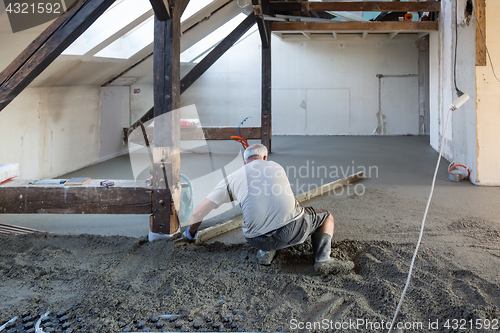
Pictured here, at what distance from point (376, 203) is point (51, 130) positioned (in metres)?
4.36

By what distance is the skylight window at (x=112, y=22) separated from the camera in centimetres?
477

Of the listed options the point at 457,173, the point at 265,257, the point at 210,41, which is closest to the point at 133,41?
the point at 210,41

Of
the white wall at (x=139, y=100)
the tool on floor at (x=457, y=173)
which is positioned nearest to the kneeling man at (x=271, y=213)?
the tool on floor at (x=457, y=173)

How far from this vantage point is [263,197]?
2.49 metres

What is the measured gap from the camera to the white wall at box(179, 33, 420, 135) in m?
10.4

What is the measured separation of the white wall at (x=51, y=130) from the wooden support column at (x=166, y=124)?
8.62 feet

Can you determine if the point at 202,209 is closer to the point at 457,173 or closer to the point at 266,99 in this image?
the point at 457,173

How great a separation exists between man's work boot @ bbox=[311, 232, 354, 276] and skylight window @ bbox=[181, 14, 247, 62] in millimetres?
6559

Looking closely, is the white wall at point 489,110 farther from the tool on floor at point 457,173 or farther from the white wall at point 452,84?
the tool on floor at point 457,173

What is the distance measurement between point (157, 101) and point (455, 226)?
267 centimetres

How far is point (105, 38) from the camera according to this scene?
15.8ft

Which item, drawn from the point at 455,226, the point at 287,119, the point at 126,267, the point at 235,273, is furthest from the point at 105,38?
the point at 287,119

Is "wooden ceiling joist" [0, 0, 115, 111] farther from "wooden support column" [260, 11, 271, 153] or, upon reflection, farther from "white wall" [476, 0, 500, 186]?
"wooden support column" [260, 11, 271, 153]

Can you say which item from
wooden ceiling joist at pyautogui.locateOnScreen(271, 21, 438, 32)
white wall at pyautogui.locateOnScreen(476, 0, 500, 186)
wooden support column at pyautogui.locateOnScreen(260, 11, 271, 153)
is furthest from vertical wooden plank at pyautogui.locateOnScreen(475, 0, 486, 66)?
wooden support column at pyautogui.locateOnScreen(260, 11, 271, 153)
